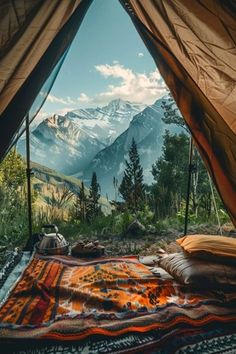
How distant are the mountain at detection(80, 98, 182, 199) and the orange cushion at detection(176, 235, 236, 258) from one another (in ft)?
357

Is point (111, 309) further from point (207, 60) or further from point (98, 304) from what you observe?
point (207, 60)

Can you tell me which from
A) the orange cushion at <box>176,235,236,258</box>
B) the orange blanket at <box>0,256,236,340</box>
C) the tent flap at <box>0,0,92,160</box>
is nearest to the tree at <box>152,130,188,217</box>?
the orange cushion at <box>176,235,236,258</box>

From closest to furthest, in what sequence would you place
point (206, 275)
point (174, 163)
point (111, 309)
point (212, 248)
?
1. point (111, 309)
2. point (206, 275)
3. point (212, 248)
4. point (174, 163)

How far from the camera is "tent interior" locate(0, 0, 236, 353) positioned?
1525mm

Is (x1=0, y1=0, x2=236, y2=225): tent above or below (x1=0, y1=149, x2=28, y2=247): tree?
above

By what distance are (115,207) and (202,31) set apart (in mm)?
4401

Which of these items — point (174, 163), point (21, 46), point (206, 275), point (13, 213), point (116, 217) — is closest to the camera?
point (21, 46)

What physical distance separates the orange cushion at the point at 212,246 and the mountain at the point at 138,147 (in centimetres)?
10885

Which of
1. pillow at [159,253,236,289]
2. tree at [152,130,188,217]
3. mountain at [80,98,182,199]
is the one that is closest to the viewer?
pillow at [159,253,236,289]

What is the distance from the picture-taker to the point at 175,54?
187 centimetres

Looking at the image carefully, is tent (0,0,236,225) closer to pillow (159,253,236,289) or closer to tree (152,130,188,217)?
pillow (159,253,236,289)

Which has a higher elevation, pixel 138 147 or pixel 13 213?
pixel 138 147

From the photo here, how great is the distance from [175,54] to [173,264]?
147 centimetres

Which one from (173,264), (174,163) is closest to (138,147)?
(174,163)
